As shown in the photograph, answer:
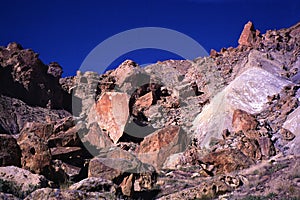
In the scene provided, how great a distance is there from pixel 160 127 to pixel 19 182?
762 inches

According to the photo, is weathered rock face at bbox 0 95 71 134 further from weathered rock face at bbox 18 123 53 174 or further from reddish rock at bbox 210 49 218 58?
reddish rock at bbox 210 49 218 58

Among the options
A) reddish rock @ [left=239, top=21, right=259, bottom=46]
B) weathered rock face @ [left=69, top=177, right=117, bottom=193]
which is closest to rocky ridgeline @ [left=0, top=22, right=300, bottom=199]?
weathered rock face @ [left=69, top=177, right=117, bottom=193]

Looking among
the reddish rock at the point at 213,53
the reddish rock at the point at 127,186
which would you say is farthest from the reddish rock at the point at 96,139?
the reddish rock at the point at 213,53

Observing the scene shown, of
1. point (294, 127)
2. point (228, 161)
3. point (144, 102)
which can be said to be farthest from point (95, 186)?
point (144, 102)

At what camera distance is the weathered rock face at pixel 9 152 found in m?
11.5

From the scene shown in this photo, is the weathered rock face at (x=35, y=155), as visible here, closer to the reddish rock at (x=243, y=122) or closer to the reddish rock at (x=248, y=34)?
the reddish rock at (x=243, y=122)

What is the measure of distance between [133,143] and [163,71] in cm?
2045

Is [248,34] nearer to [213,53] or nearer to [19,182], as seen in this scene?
[213,53]

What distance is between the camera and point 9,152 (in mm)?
11742

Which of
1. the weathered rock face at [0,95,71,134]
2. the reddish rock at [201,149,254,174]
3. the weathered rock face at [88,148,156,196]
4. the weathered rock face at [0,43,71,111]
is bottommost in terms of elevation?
the weathered rock face at [88,148,156,196]

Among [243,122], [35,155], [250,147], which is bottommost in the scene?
[35,155]

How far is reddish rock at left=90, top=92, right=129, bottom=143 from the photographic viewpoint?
81.8 ft

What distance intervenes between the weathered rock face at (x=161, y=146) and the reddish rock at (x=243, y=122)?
318 cm

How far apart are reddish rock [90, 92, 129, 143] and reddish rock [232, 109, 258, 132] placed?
7815mm
